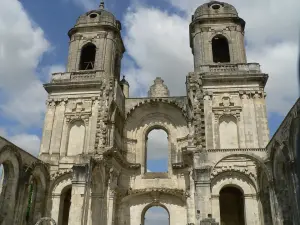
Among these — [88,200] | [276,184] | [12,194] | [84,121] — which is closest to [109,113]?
[84,121]

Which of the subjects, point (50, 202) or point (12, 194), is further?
point (50, 202)

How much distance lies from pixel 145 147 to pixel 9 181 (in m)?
9.71

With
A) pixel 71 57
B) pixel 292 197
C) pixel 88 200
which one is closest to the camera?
pixel 292 197

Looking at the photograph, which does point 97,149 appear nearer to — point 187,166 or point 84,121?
point 84,121

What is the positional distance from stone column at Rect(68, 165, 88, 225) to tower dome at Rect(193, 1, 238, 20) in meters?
13.7

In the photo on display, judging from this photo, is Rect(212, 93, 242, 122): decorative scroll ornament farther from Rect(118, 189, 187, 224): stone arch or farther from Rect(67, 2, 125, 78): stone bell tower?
Rect(67, 2, 125, 78): stone bell tower

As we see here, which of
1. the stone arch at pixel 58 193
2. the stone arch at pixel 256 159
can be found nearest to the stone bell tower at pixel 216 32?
the stone arch at pixel 256 159

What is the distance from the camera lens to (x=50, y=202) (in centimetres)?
2003

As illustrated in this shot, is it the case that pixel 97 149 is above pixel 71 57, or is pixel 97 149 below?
below

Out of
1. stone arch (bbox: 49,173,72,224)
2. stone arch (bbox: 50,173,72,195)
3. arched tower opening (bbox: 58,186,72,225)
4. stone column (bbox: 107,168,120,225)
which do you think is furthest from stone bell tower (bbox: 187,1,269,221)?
arched tower opening (bbox: 58,186,72,225)

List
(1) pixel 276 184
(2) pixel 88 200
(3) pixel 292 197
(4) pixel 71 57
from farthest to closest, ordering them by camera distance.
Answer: (4) pixel 71 57 → (2) pixel 88 200 → (1) pixel 276 184 → (3) pixel 292 197

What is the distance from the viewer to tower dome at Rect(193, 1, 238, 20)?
2462 centimetres

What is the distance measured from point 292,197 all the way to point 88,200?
9.93m

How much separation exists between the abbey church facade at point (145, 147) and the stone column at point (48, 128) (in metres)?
0.06
